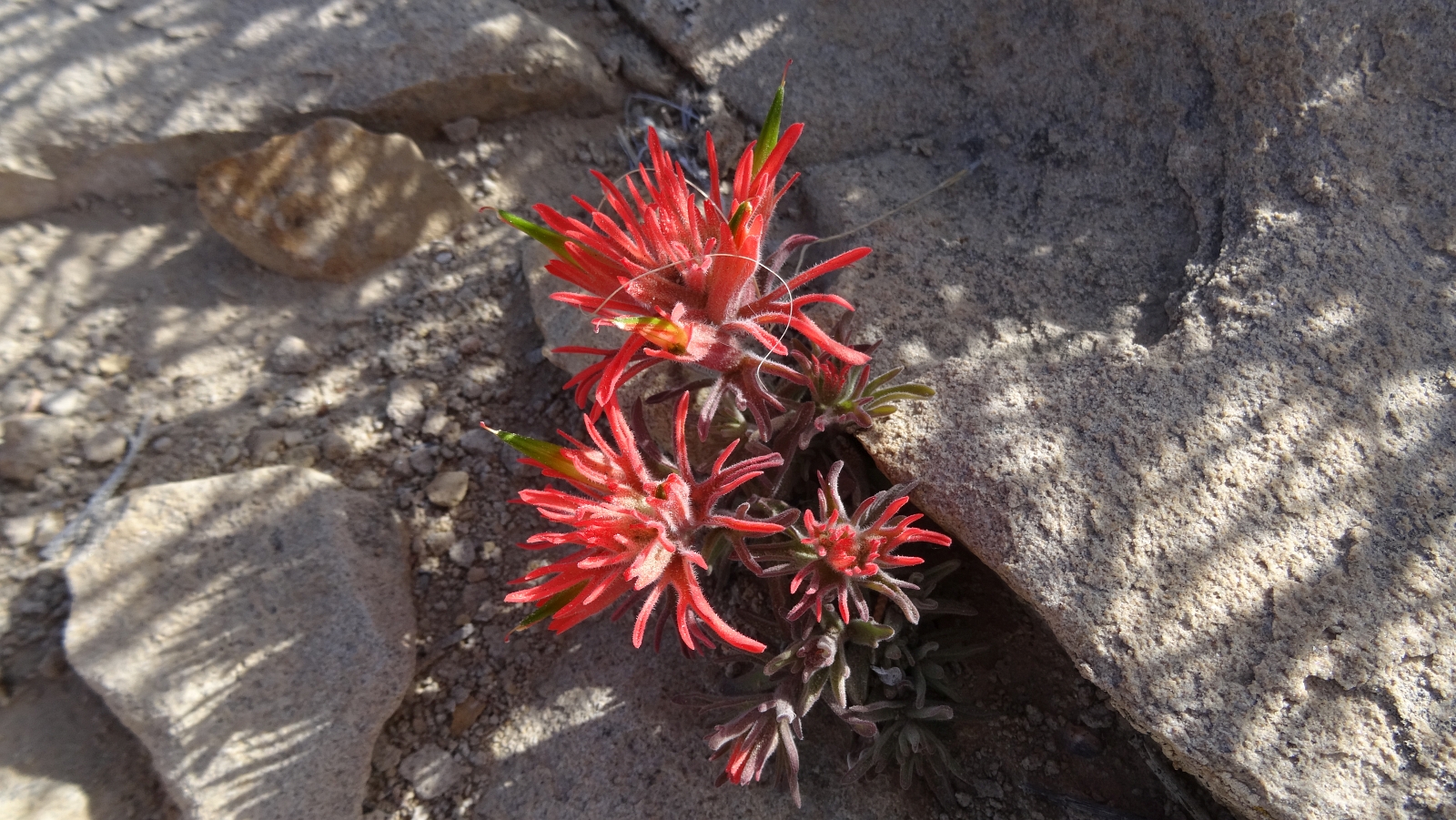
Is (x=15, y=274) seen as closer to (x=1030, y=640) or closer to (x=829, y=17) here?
(x=829, y=17)

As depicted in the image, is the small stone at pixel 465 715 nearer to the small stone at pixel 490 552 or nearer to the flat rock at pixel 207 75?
the small stone at pixel 490 552

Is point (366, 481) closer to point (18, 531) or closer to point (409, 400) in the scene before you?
point (409, 400)

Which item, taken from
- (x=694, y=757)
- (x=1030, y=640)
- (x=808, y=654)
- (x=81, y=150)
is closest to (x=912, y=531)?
(x=808, y=654)

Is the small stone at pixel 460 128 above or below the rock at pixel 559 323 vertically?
above

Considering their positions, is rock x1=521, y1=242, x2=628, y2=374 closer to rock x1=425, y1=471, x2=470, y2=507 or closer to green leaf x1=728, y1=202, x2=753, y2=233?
rock x1=425, y1=471, x2=470, y2=507

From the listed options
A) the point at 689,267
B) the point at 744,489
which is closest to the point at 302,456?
the point at 744,489

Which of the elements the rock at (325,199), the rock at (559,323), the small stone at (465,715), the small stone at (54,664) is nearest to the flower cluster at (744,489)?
the rock at (559,323)
